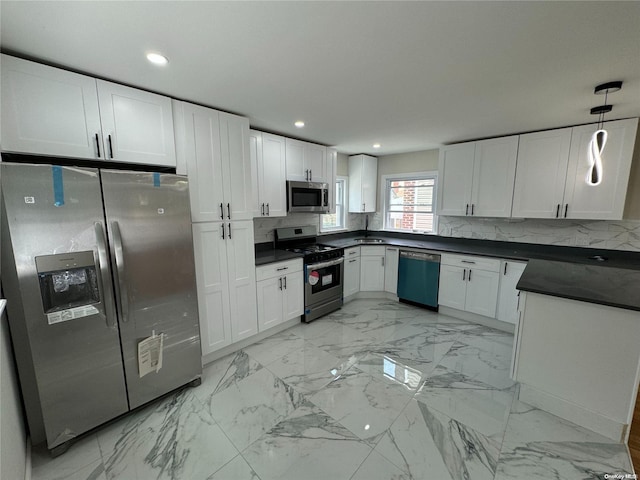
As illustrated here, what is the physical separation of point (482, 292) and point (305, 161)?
293 cm

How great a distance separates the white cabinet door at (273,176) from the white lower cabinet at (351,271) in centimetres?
126

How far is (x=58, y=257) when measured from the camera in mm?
1532

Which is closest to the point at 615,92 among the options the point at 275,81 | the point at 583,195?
the point at 583,195

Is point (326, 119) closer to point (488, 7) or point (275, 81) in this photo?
point (275, 81)

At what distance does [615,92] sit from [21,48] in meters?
4.05

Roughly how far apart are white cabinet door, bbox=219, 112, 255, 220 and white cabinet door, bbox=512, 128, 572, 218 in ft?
10.7

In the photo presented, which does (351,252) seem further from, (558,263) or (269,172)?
(558,263)

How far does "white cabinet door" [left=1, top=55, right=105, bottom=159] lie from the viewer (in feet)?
4.85

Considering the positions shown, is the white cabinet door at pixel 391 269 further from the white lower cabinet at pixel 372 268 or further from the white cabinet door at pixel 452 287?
the white cabinet door at pixel 452 287

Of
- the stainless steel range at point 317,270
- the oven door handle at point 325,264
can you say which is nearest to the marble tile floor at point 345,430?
the stainless steel range at point 317,270

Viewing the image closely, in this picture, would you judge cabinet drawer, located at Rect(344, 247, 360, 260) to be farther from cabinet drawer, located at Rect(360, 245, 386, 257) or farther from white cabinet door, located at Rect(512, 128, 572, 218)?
white cabinet door, located at Rect(512, 128, 572, 218)

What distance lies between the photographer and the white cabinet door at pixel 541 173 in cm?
290

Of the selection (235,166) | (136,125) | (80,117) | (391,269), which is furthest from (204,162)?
(391,269)

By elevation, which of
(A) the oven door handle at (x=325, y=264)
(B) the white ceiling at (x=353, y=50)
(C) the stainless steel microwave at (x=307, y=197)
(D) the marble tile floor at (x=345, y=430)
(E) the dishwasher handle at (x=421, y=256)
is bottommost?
(D) the marble tile floor at (x=345, y=430)
